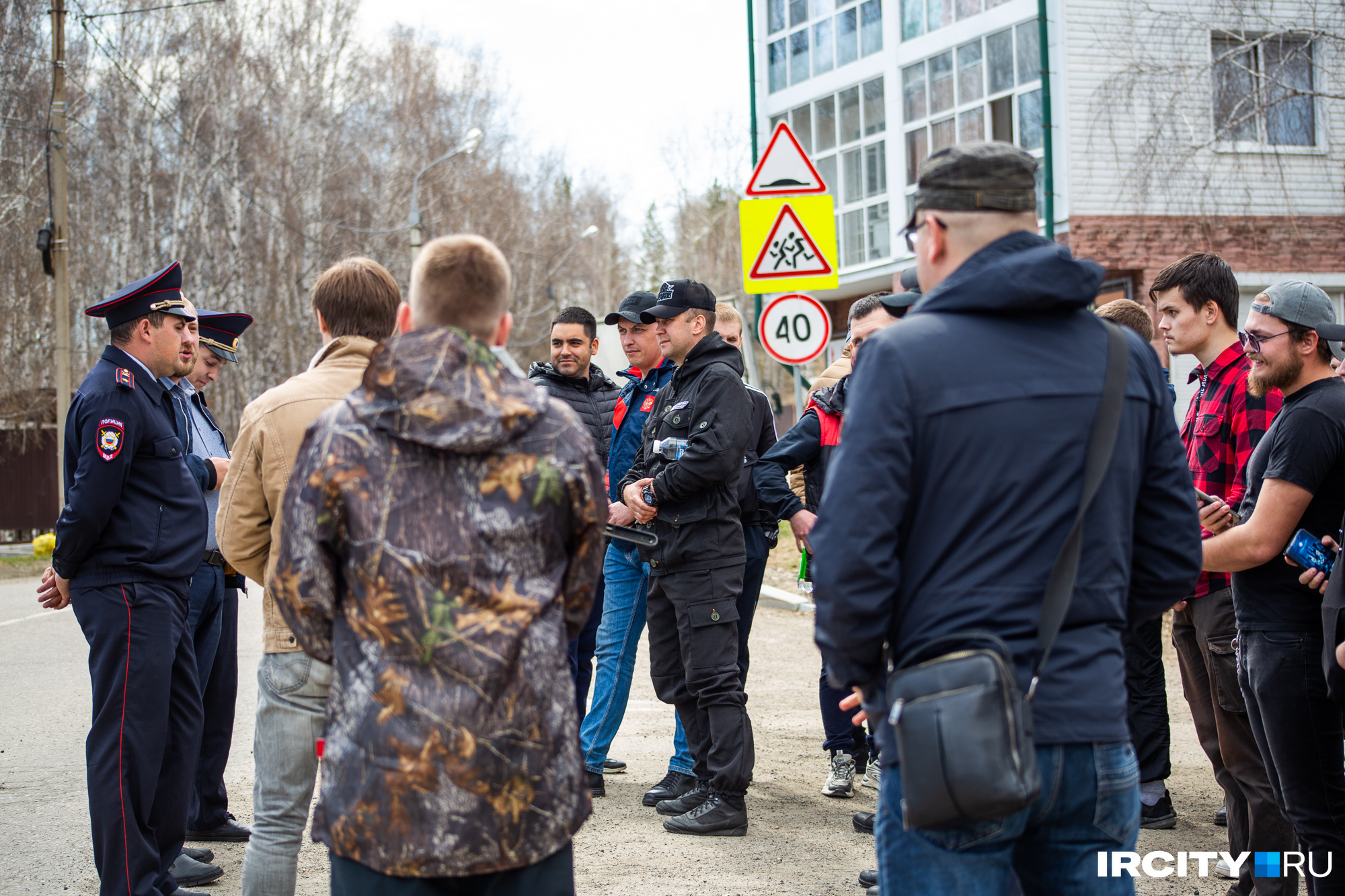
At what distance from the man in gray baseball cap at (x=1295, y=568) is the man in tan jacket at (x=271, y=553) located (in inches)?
105

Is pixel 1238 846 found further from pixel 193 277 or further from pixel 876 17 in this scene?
pixel 193 277

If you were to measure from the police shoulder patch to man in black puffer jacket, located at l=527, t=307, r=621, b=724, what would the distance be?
8.06 feet

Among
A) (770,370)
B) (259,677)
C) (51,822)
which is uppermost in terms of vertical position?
(770,370)

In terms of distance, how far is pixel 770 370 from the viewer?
63031mm

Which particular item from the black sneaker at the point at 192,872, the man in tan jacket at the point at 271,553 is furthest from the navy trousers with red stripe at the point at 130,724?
the man in tan jacket at the point at 271,553

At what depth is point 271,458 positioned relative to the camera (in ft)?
10.5

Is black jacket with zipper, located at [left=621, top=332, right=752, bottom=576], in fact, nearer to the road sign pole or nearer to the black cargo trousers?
the black cargo trousers

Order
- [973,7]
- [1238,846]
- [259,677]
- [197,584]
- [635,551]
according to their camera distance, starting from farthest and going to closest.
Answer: [973,7]
[635,551]
[197,584]
[1238,846]
[259,677]

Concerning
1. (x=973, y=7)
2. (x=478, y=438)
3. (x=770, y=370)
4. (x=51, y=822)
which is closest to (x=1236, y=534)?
(x=478, y=438)

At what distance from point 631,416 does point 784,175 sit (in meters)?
3.40

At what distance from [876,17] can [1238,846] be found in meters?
22.0

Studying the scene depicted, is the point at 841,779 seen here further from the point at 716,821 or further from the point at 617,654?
the point at 617,654

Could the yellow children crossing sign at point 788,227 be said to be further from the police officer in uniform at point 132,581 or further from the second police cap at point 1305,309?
the police officer in uniform at point 132,581

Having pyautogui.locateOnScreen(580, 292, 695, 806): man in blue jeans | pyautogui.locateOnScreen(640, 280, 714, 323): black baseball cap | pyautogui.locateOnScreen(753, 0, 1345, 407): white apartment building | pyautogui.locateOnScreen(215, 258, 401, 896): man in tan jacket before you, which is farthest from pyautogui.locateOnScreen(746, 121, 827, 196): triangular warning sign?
pyautogui.locateOnScreen(753, 0, 1345, 407): white apartment building
